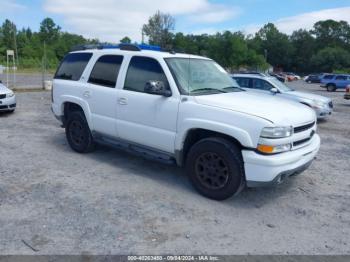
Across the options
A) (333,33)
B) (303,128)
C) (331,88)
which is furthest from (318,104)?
(333,33)

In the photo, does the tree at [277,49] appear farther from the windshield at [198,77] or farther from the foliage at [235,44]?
the windshield at [198,77]

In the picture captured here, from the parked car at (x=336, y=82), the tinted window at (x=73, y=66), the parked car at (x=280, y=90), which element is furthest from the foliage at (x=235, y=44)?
the tinted window at (x=73, y=66)

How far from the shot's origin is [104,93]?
229 inches

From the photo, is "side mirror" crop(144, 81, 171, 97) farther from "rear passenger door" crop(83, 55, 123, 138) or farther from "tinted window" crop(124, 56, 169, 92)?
"rear passenger door" crop(83, 55, 123, 138)

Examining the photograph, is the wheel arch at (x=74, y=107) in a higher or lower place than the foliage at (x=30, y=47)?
lower

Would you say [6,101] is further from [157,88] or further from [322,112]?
[322,112]

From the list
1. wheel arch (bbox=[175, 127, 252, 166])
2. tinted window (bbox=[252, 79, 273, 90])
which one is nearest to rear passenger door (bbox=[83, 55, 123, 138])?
wheel arch (bbox=[175, 127, 252, 166])

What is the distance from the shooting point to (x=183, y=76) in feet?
16.4

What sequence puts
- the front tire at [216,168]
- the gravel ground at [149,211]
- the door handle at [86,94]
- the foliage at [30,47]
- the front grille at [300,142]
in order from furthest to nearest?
1. the foliage at [30,47]
2. the door handle at [86,94]
3. the front grille at [300,142]
4. the front tire at [216,168]
5. the gravel ground at [149,211]

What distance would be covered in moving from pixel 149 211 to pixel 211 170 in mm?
995

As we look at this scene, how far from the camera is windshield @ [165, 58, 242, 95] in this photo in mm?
4902

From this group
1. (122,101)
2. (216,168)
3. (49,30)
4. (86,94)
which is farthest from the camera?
(49,30)

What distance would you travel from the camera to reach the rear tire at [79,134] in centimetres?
641

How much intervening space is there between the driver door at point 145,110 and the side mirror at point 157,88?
0.25ft
